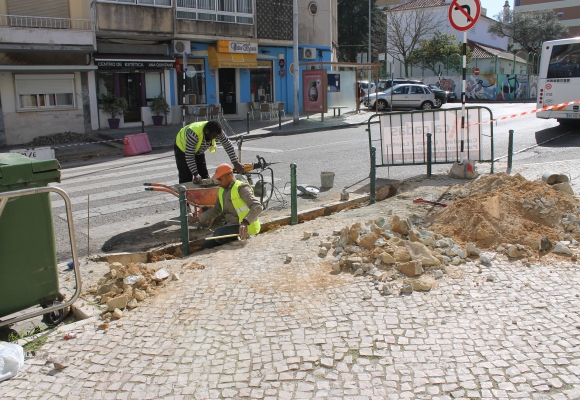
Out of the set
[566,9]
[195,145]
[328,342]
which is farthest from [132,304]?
[566,9]

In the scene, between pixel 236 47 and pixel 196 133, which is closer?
pixel 196 133

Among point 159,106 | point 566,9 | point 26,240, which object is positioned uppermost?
point 566,9

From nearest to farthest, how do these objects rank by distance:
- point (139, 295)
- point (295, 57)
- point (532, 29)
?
point (139, 295), point (295, 57), point (532, 29)

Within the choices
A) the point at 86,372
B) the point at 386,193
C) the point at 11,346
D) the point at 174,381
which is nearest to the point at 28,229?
the point at 11,346

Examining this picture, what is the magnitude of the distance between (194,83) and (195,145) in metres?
18.2

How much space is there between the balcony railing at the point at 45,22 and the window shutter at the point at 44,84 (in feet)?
5.49

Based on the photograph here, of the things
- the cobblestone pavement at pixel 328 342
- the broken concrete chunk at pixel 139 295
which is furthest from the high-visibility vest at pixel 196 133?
the broken concrete chunk at pixel 139 295

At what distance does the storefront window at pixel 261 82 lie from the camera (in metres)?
28.6

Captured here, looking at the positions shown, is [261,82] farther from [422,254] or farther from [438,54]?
[422,254]

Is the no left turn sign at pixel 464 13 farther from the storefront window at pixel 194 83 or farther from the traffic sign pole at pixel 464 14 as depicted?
the storefront window at pixel 194 83

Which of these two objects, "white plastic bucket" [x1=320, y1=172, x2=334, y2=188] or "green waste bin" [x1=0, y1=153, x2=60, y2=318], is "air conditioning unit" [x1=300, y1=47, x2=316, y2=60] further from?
"green waste bin" [x1=0, y1=153, x2=60, y2=318]

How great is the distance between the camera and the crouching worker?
6.84 m

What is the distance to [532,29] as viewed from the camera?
55.3 m

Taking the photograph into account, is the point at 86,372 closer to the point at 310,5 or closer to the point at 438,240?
the point at 438,240
